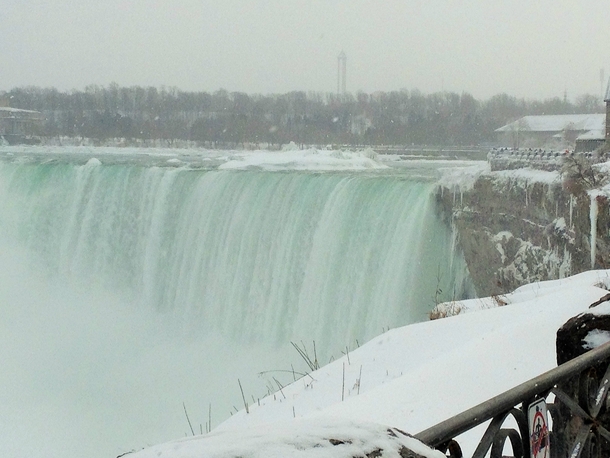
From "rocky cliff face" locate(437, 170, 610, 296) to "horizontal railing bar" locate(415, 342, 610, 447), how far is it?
10.0m

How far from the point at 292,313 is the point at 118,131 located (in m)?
29.6

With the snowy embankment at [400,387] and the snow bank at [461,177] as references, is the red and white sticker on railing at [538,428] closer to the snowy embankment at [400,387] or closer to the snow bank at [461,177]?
the snowy embankment at [400,387]

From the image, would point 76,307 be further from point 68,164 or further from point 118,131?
point 118,131

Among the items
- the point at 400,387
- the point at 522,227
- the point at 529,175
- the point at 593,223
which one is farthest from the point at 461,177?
the point at 400,387

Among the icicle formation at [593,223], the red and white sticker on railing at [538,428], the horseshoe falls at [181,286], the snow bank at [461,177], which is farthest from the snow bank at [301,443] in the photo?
the snow bank at [461,177]

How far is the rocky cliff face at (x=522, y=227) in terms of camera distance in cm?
1219

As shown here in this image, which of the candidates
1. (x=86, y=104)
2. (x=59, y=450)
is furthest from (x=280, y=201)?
(x=86, y=104)

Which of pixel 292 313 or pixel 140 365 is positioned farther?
pixel 140 365

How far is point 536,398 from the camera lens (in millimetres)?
1877

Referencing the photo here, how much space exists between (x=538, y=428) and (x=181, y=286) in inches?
615

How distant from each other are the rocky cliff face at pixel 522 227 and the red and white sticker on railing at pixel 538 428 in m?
10.2

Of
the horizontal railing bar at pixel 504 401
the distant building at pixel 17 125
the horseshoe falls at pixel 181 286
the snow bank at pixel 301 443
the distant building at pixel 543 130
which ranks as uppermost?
the distant building at pixel 17 125

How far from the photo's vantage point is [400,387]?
13.4 ft

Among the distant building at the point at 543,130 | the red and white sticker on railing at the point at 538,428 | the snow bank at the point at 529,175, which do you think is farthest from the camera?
the distant building at the point at 543,130
